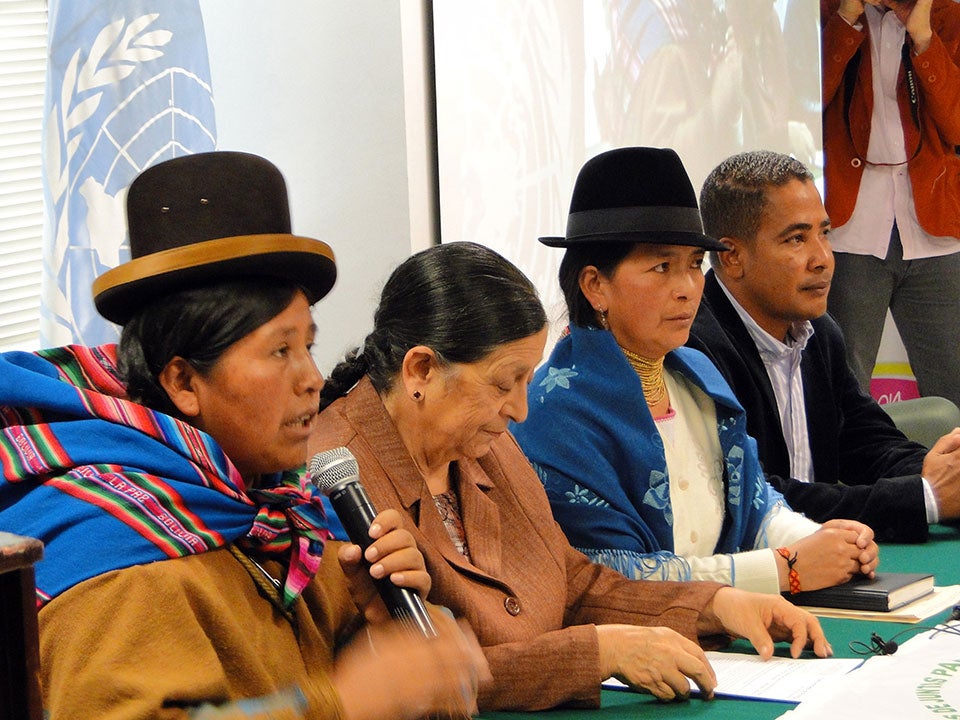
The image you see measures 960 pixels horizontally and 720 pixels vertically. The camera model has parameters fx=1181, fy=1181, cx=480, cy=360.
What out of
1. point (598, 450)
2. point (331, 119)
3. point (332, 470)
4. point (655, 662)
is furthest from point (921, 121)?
point (332, 470)

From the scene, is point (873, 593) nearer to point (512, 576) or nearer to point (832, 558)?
point (832, 558)

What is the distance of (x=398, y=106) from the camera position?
10.4 ft

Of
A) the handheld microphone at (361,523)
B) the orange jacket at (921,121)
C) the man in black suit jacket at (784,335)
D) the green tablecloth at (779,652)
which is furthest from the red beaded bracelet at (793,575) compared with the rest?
the orange jacket at (921,121)

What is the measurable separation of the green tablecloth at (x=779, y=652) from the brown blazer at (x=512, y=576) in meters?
0.04

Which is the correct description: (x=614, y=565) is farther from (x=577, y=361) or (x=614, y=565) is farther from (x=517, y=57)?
(x=517, y=57)

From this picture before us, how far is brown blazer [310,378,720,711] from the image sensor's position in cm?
174

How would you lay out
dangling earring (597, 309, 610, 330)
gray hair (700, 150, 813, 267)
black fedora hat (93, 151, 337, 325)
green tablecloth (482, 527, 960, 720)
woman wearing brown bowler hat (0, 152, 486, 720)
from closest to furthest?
woman wearing brown bowler hat (0, 152, 486, 720), black fedora hat (93, 151, 337, 325), green tablecloth (482, 527, 960, 720), dangling earring (597, 309, 610, 330), gray hair (700, 150, 813, 267)

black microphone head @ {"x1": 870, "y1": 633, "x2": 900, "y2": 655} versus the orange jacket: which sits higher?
the orange jacket

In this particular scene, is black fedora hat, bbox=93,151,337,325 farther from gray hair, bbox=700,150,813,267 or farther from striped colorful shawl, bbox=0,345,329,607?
gray hair, bbox=700,150,813,267

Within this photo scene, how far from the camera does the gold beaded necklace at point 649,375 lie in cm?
253

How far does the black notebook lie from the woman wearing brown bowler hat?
0.95 m

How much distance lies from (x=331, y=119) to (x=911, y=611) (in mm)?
1972

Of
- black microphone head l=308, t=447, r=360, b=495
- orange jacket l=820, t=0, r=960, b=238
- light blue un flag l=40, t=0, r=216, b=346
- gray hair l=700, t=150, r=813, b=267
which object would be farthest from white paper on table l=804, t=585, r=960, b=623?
orange jacket l=820, t=0, r=960, b=238

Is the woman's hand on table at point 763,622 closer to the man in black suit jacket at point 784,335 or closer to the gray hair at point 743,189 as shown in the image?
the man in black suit jacket at point 784,335
